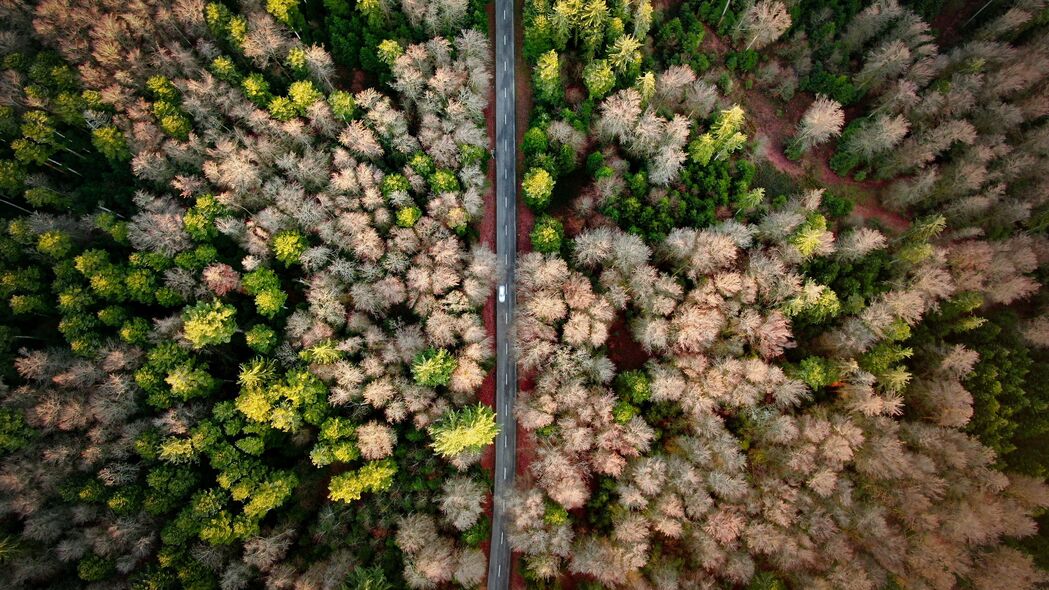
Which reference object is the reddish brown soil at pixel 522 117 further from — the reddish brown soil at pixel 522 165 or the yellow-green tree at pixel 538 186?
the yellow-green tree at pixel 538 186

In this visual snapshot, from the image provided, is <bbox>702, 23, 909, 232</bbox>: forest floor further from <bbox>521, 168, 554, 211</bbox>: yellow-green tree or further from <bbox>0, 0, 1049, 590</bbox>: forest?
<bbox>521, 168, 554, 211</bbox>: yellow-green tree

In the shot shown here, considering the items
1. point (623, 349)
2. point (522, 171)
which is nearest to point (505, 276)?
point (522, 171)

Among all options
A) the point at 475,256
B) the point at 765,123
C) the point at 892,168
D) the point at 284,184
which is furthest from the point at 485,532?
the point at 892,168

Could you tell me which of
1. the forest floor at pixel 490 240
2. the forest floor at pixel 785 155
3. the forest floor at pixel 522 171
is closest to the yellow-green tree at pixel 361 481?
the forest floor at pixel 490 240

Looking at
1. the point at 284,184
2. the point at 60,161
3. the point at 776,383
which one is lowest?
the point at 776,383

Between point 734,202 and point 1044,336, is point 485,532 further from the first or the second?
point 1044,336
